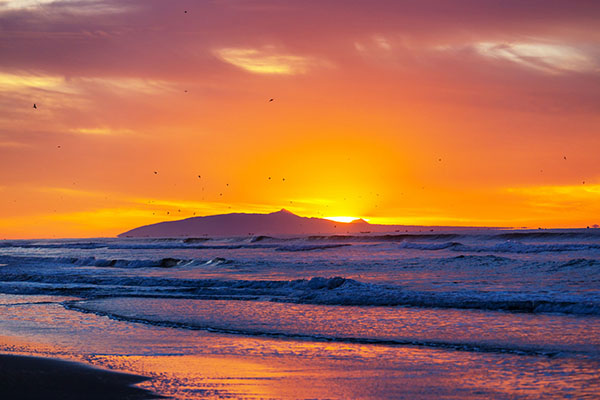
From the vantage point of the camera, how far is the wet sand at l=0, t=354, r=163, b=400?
902 centimetres

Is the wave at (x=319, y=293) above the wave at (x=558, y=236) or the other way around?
the other way around

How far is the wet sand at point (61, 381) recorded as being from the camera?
9023mm

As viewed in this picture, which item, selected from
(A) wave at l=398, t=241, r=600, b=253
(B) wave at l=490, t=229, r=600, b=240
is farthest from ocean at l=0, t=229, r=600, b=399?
(B) wave at l=490, t=229, r=600, b=240

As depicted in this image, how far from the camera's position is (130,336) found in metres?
14.5

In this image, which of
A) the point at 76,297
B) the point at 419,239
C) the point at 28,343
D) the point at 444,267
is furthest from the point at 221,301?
the point at 419,239

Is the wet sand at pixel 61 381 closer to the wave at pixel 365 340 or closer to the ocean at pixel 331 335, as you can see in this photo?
the ocean at pixel 331 335

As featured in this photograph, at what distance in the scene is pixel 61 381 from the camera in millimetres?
9883

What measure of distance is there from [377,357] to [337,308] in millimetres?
8175

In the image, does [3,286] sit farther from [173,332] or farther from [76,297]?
[173,332]

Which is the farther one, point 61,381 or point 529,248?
point 529,248

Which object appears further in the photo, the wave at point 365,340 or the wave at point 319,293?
A: the wave at point 319,293

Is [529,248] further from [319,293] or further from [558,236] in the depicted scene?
[319,293]

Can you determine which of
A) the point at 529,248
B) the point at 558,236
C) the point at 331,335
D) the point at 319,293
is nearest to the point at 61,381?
the point at 331,335

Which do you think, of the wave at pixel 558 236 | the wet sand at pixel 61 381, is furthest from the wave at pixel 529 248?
the wet sand at pixel 61 381
